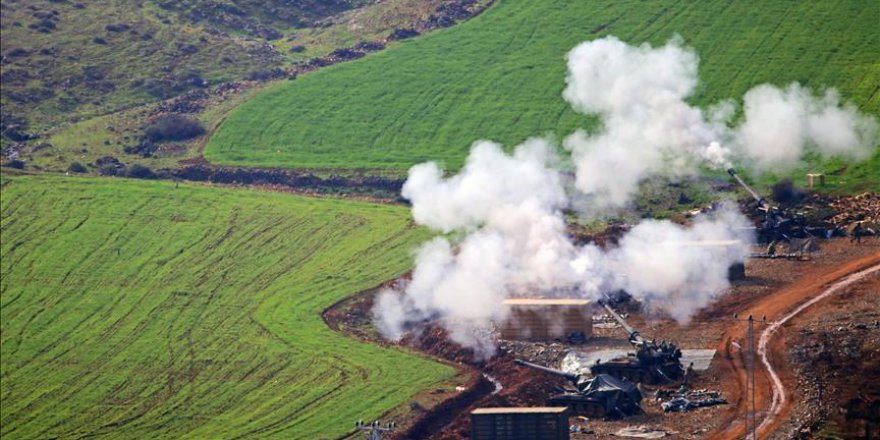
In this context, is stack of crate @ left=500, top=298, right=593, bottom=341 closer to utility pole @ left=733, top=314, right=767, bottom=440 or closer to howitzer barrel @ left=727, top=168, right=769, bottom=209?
utility pole @ left=733, top=314, right=767, bottom=440

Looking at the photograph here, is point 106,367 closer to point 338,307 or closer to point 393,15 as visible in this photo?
point 338,307

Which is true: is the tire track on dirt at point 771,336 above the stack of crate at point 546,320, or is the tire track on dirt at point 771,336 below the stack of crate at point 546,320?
above

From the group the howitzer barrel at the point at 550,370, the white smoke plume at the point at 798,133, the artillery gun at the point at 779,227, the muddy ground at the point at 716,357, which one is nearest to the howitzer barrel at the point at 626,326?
the muddy ground at the point at 716,357

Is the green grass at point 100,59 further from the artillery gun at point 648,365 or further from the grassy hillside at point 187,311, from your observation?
the artillery gun at point 648,365

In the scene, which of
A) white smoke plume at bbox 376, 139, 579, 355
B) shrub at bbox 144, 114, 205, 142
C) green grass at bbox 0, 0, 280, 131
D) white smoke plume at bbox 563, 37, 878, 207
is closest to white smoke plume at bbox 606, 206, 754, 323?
white smoke plume at bbox 376, 139, 579, 355

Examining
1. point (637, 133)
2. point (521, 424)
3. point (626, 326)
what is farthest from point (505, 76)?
Answer: point (521, 424)

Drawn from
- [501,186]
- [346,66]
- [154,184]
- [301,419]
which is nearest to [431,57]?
[346,66]
